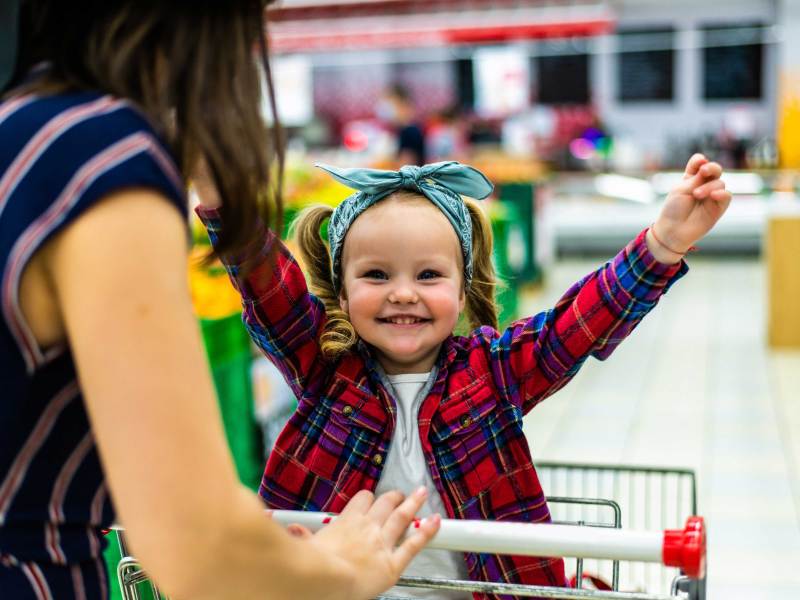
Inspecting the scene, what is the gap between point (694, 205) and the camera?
1.50m

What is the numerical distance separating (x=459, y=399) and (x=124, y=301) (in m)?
0.94

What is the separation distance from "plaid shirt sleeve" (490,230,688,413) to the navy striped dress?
2.75ft

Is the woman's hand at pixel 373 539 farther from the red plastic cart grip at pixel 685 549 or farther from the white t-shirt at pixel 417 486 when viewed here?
the white t-shirt at pixel 417 486

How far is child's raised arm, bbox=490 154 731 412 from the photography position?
1.49 meters

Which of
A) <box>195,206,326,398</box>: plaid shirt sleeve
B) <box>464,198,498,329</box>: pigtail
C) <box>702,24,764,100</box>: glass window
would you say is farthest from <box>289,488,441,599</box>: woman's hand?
<box>702,24,764,100</box>: glass window

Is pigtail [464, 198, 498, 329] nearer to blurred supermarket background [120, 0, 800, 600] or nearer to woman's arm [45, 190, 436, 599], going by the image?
blurred supermarket background [120, 0, 800, 600]

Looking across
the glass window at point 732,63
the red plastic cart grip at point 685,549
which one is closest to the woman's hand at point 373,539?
the red plastic cart grip at point 685,549

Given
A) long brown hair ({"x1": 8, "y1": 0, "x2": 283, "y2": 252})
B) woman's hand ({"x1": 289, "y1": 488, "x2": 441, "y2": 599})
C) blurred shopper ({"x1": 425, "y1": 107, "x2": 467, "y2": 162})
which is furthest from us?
blurred shopper ({"x1": 425, "y1": 107, "x2": 467, "y2": 162})

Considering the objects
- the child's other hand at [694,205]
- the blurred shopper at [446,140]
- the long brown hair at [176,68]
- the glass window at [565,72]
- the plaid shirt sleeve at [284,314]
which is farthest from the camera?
the glass window at [565,72]

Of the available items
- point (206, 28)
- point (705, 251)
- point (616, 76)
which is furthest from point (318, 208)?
point (616, 76)

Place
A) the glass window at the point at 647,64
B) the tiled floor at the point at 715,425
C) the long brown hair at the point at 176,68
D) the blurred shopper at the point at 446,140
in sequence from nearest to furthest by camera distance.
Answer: the long brown hair at the point at 176,68 → the tiled floor at the point at 715,425 → the blurred shopper at the point at 446,140 → the glass window at the point at 647,64

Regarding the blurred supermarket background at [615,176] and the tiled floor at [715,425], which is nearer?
the tiled floor at [715,425]

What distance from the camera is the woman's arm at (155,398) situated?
790 mm

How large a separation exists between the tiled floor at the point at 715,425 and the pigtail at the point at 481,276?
1788mm
